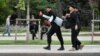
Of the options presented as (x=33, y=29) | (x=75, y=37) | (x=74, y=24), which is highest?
(x=74, y=24)

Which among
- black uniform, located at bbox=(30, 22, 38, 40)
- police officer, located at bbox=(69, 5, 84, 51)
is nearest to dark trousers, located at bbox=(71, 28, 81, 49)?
police officer, located at bbox=(69, 5, 84, 51)

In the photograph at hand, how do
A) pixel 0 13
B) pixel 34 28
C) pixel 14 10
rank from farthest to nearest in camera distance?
pixel 14 10
pixel 0 13
pixel 34 28

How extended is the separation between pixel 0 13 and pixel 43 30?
28880 millimetres

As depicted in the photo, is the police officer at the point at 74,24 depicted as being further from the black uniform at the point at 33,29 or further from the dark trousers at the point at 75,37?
the black uniform at the point at 33,29

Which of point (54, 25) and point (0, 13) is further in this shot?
point (0, 13)

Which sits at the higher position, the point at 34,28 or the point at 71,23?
the point at 71,23

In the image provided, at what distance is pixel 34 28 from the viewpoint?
1035 inches

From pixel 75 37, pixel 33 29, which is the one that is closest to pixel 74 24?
pixel 75 37

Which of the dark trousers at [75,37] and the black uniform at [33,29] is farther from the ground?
the dark trousers at [75,37]

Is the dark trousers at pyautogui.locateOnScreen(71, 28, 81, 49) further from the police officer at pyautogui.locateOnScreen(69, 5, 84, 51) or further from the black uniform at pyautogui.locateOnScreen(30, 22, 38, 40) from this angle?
the black uniform at pyautogui.locateOnScreen(30, 22, 38, 40)

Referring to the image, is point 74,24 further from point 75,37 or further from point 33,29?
point 33,29

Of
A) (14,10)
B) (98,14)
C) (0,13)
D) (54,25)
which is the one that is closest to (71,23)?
(54,25)

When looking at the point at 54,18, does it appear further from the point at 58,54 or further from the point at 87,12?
the point at 87,12

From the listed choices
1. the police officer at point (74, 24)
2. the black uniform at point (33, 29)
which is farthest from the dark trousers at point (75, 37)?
the black uniform at point (33, 29)
